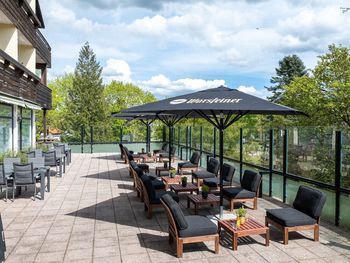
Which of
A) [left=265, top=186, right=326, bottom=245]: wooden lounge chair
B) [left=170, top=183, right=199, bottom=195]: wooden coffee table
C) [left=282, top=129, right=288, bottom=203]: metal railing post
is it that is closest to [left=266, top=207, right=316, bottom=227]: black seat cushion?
[left=265, top=186, right=326, bottom=245]: wooden lounge chair

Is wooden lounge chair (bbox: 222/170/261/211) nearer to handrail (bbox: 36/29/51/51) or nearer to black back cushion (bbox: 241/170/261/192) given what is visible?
black back cushion (bbox: 241/170/261/192)

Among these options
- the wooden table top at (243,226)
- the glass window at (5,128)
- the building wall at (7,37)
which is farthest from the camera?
the building wall at (7,37)

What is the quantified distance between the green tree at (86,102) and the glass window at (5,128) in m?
38.0

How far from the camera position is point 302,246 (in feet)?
20.4

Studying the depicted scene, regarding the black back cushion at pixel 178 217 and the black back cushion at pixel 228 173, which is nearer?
the black back cushion at pixel 178 217

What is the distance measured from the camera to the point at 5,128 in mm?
15164

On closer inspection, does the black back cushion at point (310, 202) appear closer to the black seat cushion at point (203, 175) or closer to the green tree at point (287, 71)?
the black seat cushion at point (203, 175)

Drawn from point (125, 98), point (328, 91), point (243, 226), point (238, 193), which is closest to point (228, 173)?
point (238, 193)

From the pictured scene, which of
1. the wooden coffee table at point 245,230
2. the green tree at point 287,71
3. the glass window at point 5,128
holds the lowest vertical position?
the wooden coffee table at point 245,230

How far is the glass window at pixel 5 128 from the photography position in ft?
48.2

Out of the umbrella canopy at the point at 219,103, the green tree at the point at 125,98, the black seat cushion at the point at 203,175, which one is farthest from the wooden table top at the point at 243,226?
the green tree at the point at 125,98

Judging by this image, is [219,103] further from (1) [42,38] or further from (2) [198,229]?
(1) [42,38]

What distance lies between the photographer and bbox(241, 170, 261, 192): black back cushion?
8938 mm

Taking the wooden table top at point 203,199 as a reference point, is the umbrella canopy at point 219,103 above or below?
above
